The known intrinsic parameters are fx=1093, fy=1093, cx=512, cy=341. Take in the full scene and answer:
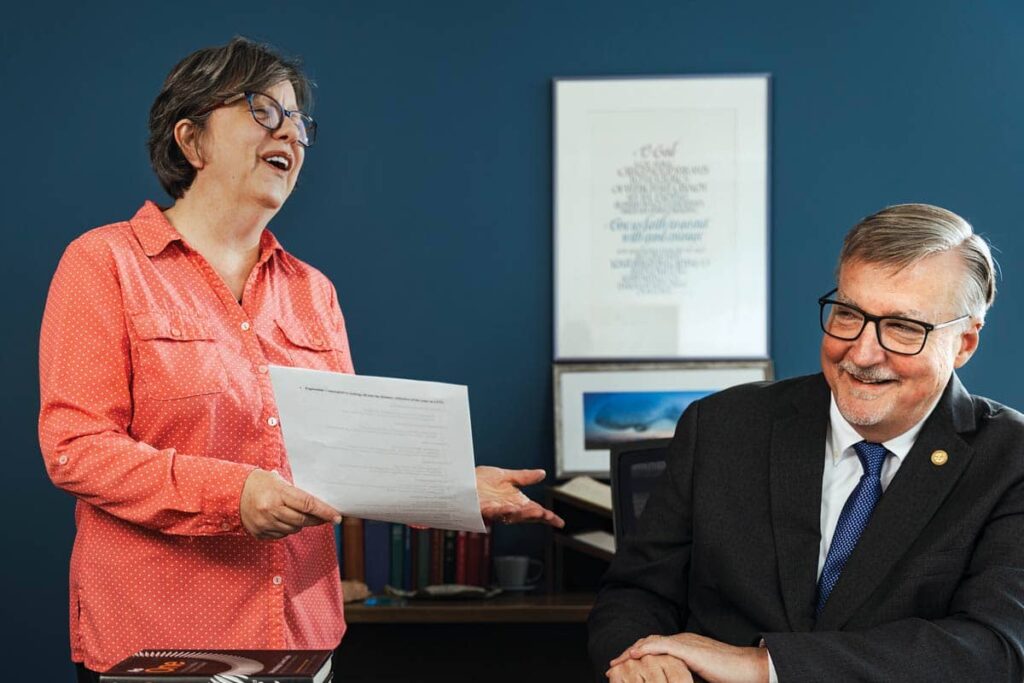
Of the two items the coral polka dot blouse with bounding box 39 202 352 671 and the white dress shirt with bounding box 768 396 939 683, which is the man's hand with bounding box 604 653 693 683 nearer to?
the white dress shirt with bounding box 768 396 939 683

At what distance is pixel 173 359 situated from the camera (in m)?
1.94

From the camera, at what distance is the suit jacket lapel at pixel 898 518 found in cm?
178

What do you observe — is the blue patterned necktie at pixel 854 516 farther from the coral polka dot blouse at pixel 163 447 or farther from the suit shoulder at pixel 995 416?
the coral polka dot blouse at pixel 163 447

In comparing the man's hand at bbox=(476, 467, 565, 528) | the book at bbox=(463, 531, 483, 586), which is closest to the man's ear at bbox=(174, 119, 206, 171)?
the man's hand at bbox=(476, 467, 565, 528)

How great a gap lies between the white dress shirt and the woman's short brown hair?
4.13 ft

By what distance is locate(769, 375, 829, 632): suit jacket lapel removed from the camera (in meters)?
1.82

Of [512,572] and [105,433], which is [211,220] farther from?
[512,572]

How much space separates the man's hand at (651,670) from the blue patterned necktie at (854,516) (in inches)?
11.6

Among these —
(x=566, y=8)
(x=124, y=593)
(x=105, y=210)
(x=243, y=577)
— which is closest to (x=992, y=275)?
(x=243, y=577)

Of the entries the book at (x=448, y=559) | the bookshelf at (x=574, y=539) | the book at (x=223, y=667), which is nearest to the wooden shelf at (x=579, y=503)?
the bookshelf at (x=574, y=539)

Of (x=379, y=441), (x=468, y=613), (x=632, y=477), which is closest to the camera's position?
(x=379, y=441)

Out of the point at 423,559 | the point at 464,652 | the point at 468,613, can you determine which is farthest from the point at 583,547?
the point at 464,652

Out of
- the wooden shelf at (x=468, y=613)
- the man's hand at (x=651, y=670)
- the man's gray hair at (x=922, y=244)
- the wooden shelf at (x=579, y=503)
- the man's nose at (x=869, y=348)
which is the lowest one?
the wooden shelf at (x=468, y=613)

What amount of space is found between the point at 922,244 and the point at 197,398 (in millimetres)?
1269
